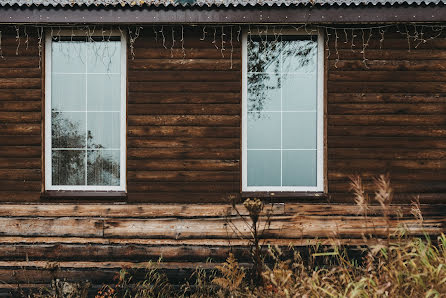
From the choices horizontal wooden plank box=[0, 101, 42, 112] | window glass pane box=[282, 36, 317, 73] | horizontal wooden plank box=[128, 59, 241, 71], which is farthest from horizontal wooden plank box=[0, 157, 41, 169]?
window glass pane box=[282, 36, 317, 73]

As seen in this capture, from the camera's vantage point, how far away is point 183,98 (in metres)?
6.02

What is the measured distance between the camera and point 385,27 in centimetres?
596

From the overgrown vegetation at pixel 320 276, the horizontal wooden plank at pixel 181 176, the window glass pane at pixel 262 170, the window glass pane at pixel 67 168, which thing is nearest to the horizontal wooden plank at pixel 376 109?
the window glass pane at pixel 262 170

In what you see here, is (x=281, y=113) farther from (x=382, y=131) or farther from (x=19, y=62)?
(x=19, y=62)

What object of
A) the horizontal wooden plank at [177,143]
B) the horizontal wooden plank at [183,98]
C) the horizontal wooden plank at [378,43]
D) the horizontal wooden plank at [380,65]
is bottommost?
the horizontal wooden plank at [177,143]

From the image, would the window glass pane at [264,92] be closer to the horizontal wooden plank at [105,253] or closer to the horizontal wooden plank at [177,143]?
the horizontal wooden plank at [177,143]

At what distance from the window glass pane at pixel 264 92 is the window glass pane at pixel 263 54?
112 millimetres

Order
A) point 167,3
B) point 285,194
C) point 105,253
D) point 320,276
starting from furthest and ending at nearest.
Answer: point 285,194, point 167,3, point 105,253, point 320,276

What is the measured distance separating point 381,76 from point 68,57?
440cm

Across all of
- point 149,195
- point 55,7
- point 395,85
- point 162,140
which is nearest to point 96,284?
point 149,195

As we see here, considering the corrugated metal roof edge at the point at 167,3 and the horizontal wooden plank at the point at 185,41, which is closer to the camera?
the corrugated metal roof edge at the point at 167,3

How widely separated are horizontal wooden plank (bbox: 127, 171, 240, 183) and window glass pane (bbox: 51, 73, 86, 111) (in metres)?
1.30

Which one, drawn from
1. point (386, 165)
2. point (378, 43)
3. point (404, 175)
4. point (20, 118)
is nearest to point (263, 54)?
point (378, 43)

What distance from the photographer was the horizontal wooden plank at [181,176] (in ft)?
19.7
